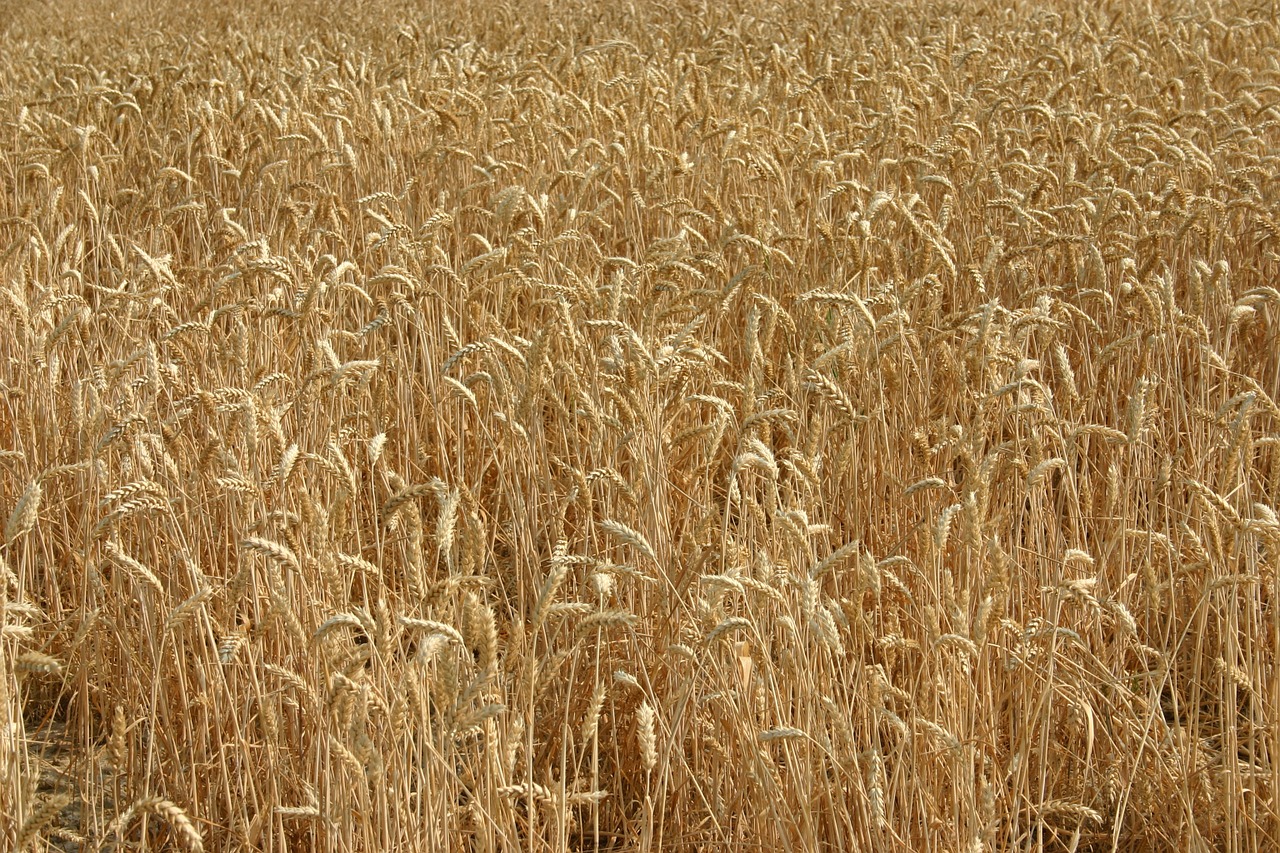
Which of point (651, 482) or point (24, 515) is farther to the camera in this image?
point (651, 482)

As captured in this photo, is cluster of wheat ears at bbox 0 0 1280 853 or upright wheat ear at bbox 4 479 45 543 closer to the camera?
upright wheat ear at bbox 4 479 45 543

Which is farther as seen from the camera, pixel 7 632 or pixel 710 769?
pixel 710 769

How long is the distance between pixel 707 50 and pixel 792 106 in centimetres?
103

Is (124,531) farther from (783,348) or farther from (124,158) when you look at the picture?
(124,158)

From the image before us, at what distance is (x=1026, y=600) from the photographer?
2.26 meters

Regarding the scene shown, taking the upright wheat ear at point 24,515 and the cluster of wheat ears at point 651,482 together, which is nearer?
the upright wheat ear at point 24,515

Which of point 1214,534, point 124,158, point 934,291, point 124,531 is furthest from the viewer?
point 124,158

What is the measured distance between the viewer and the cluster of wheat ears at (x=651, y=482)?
1.61 metres

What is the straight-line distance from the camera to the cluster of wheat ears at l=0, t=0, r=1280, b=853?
5.27ft

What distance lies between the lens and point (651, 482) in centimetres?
208

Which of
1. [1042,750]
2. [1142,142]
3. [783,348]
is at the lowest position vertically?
[1042,750]

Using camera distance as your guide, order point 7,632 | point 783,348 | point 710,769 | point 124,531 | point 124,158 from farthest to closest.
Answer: point 124,158 → point 783,348 → point 124,531 → point 710,769 → point 7,632

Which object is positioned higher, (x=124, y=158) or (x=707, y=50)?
(x=707, y=50)

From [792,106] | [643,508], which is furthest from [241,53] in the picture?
[643,508]
